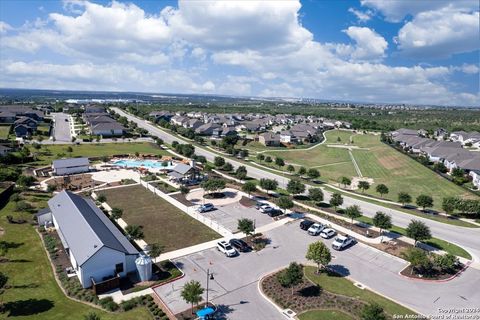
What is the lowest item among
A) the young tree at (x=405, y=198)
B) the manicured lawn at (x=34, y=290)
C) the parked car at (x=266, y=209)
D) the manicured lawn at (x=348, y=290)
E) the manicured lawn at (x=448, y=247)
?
the manicured lawn at (x=34, y=290)

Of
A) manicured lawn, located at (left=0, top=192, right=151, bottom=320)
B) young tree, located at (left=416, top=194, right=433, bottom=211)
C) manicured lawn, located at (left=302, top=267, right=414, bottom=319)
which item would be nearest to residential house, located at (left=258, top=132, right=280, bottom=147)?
young tree, located at (left=416, top=194, right=433, bottom=211)

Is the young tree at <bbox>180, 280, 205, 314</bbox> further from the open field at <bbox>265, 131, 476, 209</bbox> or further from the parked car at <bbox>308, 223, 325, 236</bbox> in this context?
the open field at <bbox>265, 131, 476, 209</bbox>

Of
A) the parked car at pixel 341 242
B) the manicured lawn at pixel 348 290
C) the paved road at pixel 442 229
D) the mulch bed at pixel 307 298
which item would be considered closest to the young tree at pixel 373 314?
the mulch bed at pixel 307 298

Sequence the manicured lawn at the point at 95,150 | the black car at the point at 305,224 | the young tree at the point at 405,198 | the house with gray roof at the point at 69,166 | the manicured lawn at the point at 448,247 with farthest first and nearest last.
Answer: the manicured lawn at the point at 95,150
the house with gray roof at the point at 69,166
the young tree at the point at 405,198
the black car at the point at 305,224
the manicured lawn at the point at 448,247

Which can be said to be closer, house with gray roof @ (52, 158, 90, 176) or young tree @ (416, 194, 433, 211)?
young tree @ (416, 194, 433, 211)

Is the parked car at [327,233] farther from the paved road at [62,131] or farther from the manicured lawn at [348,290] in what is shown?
the paved road at [62,131]

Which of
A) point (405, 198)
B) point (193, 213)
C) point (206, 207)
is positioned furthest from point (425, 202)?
point (193, 213)

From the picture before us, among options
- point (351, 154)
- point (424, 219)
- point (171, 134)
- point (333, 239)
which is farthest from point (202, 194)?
point (171, 134)
